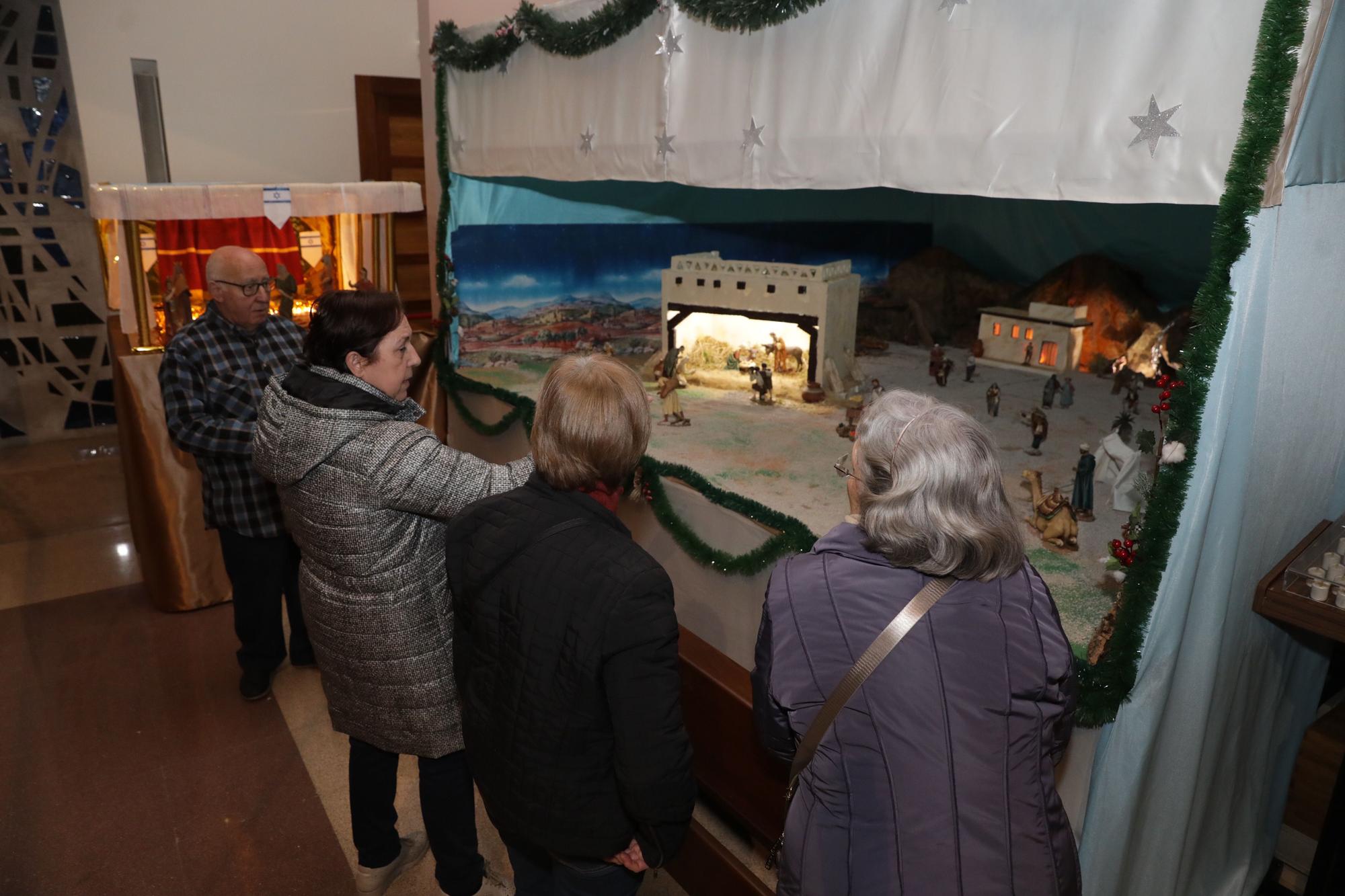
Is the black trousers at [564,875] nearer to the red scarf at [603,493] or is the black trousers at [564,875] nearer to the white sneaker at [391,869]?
the red scarf at [603,493]

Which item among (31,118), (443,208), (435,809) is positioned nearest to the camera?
(435,809)

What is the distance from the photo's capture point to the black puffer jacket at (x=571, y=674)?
55.6 inches

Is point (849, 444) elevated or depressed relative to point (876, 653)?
depressed

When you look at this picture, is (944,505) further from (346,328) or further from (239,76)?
(239,76)

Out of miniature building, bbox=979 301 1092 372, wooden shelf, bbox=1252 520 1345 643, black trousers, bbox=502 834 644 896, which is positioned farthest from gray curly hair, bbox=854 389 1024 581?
miniature building, bbox=979 301 1092 372

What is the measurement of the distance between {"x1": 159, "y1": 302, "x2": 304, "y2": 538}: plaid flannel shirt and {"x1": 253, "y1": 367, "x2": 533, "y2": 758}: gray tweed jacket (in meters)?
1.14

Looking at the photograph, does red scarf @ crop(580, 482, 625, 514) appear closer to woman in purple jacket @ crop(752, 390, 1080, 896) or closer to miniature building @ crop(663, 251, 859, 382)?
woman in purple jacket @ crop(752, 390, 1080, 896)

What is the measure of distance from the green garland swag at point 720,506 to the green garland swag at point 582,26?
134 cm

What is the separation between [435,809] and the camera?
2268 mm

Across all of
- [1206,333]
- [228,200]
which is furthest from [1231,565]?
[228,200]

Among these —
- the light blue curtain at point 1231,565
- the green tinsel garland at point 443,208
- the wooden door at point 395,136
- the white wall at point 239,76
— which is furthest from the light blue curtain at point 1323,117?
the wooden door at point 395,136

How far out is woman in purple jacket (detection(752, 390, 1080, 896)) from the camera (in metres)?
1.27

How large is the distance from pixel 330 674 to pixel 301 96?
13.5 feet

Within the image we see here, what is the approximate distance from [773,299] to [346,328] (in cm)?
212
